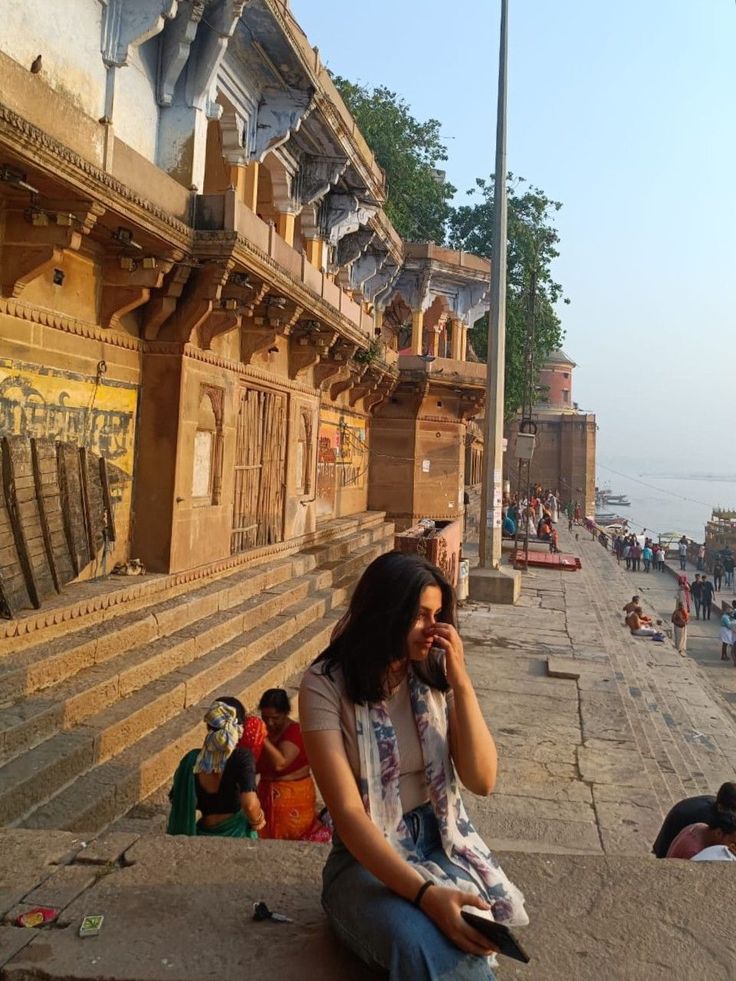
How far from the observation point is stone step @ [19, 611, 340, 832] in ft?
12.2

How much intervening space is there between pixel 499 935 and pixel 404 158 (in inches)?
906

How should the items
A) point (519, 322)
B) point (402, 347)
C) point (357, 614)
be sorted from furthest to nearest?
point (519, 322) < point (402, 347) < point (357, 614)

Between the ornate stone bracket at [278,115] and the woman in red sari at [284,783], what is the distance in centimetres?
722

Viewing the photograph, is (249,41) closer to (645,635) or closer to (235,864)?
(235,864)

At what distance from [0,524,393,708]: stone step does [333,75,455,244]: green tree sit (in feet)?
51.7

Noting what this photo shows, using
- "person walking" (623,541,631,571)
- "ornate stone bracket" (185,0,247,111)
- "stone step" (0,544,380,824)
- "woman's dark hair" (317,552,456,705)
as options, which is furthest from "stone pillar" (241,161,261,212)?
"person walking" (623,541,631,571)

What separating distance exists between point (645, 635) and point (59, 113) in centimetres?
1053

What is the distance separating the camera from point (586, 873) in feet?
8.14

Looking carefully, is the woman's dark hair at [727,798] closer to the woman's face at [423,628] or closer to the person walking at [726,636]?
the woman's face at [423,628]

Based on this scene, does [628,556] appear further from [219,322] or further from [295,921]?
[295,921]

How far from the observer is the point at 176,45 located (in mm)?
6926

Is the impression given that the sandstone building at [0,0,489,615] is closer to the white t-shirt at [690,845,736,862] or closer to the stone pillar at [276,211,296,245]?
the stone pillar at [276,211,296,245]

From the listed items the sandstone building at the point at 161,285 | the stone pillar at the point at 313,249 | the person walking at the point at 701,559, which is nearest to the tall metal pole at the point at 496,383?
the sandstone building at the point at 161,285

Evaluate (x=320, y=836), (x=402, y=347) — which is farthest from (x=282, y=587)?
(x=402, y=347)
